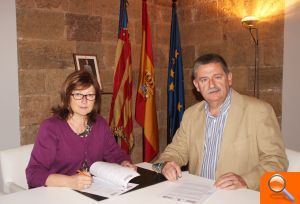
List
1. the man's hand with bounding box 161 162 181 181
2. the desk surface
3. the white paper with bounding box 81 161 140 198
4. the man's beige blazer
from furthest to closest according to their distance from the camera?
1. the man's beige blazer
2. the man's hand with bounding box 161 162 181 181
3. the white paper with bounding box 81 161 140 198
4. the desk surface

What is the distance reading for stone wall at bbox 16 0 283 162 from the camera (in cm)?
323

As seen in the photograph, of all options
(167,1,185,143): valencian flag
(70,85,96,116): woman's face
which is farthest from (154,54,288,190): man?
(167,1,185,143): valencian flag

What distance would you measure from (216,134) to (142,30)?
206 cm

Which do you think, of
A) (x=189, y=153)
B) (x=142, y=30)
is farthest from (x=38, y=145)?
(x=142, y=30)

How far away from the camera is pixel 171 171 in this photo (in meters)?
1.79

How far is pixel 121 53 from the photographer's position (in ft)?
11.8

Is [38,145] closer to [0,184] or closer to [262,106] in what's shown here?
[0,184]

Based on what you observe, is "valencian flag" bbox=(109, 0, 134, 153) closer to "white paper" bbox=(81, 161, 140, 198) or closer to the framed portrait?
the framed portrait

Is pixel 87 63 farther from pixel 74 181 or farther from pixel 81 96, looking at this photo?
pixel 74 181

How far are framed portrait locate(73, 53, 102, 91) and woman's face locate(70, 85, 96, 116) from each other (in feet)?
4.82

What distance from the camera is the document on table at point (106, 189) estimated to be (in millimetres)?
1551

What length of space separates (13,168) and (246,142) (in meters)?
1.41

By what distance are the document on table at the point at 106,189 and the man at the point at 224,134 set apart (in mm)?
300

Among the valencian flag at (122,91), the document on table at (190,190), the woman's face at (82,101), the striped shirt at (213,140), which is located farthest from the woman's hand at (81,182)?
the valencian flag at (122,91)
